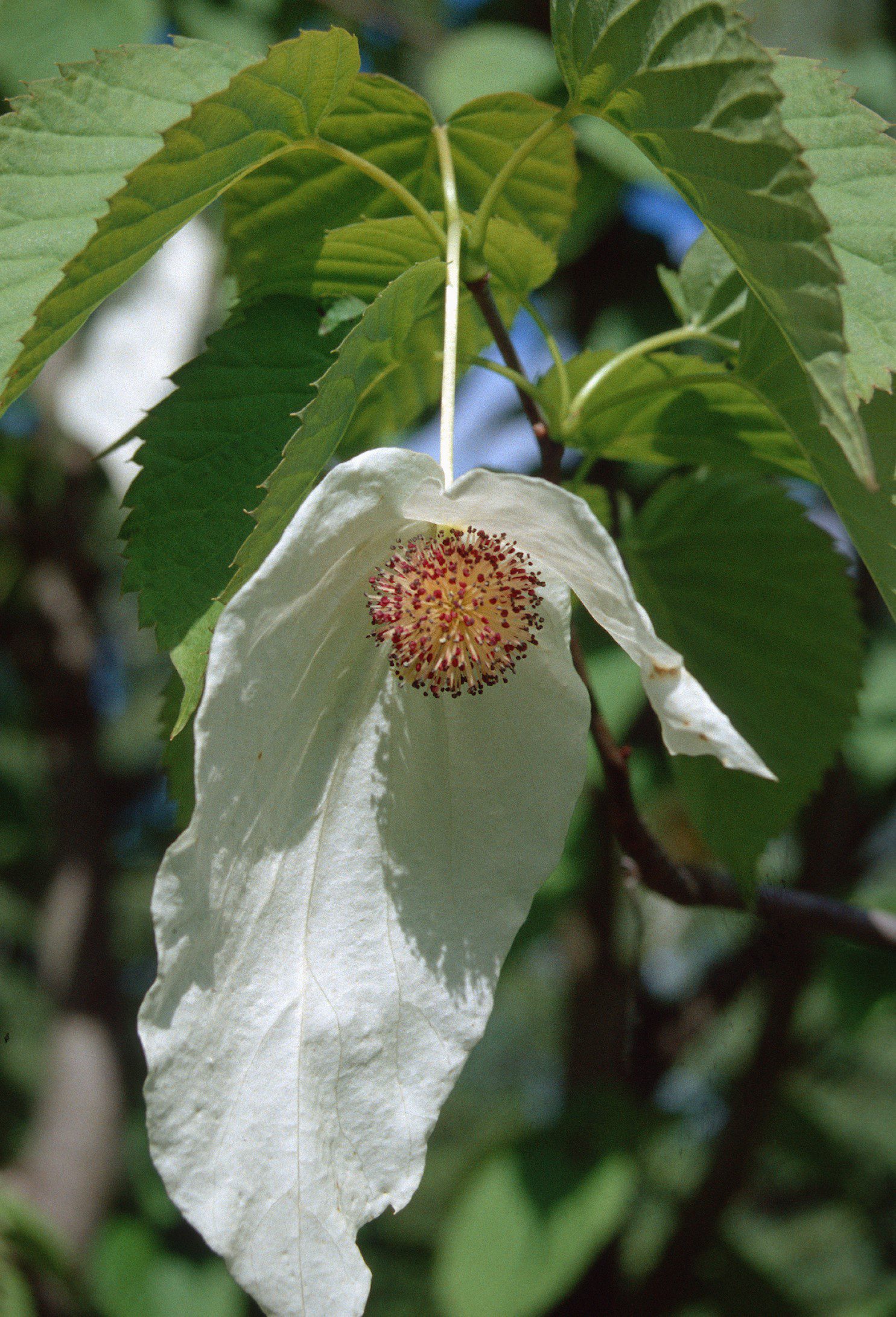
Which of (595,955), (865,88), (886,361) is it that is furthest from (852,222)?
(595,955)

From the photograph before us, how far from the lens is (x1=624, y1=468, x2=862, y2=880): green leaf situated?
96 centimetres

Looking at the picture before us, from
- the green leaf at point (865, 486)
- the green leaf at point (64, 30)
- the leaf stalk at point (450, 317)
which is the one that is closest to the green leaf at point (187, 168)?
the leaf stalk at point (450, 317)

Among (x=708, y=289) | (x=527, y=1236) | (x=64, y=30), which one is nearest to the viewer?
(x=708, y=289)

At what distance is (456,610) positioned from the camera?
0.67 metres

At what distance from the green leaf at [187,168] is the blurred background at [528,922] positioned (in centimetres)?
97

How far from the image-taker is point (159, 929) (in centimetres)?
51

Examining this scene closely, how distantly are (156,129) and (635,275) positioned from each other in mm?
1532

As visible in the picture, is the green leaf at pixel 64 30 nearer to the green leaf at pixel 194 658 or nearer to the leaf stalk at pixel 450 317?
the leaf stalk at pixel 450 317

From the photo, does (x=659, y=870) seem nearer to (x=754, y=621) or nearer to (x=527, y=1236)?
(x=754, y=621)

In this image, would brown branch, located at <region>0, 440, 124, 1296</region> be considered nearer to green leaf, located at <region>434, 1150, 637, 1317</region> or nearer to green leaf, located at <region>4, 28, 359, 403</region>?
green leaf, located at <region>434, 1150, 637, 1317</region>

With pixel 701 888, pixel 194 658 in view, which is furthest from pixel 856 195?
pixel 701 888

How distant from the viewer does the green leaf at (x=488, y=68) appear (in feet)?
5.96

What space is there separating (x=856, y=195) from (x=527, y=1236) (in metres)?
1.91

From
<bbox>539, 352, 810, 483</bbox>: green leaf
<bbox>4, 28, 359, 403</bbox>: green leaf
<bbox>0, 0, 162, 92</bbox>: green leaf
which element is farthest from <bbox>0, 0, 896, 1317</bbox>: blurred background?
→ <bbox>4, 28, 359, 403</bbox>: green leaf
